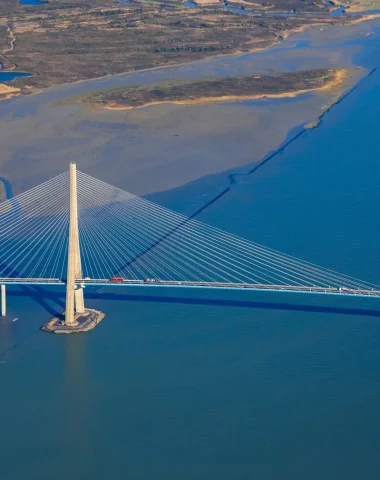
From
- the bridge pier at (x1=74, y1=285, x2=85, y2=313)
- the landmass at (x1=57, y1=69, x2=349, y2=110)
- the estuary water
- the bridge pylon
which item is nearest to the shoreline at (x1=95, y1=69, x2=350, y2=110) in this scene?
the landmass at (x1=57, y1=69, x2=349, y2=110)

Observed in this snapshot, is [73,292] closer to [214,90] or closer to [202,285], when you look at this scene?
[202,285]

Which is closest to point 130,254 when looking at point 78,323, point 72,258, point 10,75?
point 72,258

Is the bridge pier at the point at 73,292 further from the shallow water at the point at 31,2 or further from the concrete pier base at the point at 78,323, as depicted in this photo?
the shallow water at the point at 31,2

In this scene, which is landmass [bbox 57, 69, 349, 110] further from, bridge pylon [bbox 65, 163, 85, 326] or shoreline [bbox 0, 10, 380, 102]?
bridge pylon [bbox 65, 163, 85, 326]

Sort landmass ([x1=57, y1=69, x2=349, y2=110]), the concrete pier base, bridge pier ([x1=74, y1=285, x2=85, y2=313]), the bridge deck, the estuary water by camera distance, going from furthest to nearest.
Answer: landmass ([x1=57, y1=69, x2=349, y2=110]), bridge pier ([x1=74, y1=285, x2=85, y2=313]), the concrete pier base, the bridge deck, the estuary water

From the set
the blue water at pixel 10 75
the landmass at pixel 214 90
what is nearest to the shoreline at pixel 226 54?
the blue water at pixel 10 75

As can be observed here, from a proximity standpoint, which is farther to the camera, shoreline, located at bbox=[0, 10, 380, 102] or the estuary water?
shoreline, located at bbox=[0, 10, 380, 102]

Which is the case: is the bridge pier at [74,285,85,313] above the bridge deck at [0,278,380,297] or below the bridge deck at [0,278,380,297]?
below
